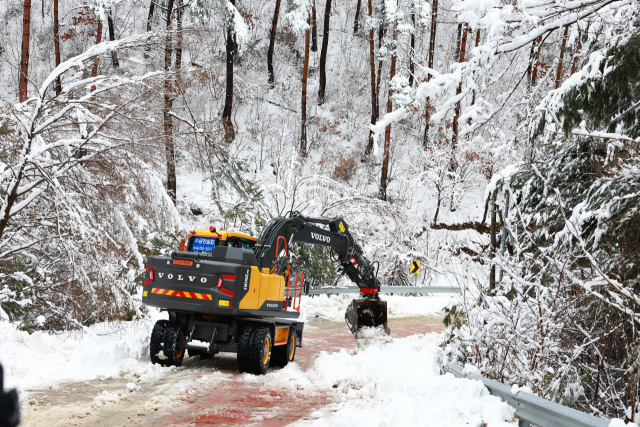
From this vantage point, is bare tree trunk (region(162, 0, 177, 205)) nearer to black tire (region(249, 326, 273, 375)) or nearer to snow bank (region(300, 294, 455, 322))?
black tire (region(249, 326, 273, 375))

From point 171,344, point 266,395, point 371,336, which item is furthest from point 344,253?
point 266,395

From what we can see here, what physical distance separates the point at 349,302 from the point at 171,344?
1004 cm

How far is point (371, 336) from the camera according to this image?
437 inches

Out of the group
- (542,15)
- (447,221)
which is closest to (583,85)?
(542,15)

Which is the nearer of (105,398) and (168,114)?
(105,398)

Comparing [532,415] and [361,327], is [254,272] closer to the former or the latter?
[361,327]

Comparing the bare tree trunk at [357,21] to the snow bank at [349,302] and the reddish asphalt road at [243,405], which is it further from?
the reddish asphalt road at [243,405]

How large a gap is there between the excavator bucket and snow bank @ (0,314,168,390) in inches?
154

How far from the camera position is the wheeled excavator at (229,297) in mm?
8172

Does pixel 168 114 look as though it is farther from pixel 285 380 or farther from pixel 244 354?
pixel 285 380

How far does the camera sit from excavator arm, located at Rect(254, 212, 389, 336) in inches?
391

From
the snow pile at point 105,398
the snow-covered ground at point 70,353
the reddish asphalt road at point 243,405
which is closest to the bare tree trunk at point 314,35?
the snow-covered ground at point 70,353

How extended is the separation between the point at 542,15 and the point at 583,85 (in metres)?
2.05

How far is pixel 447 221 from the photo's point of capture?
29.5 metres
